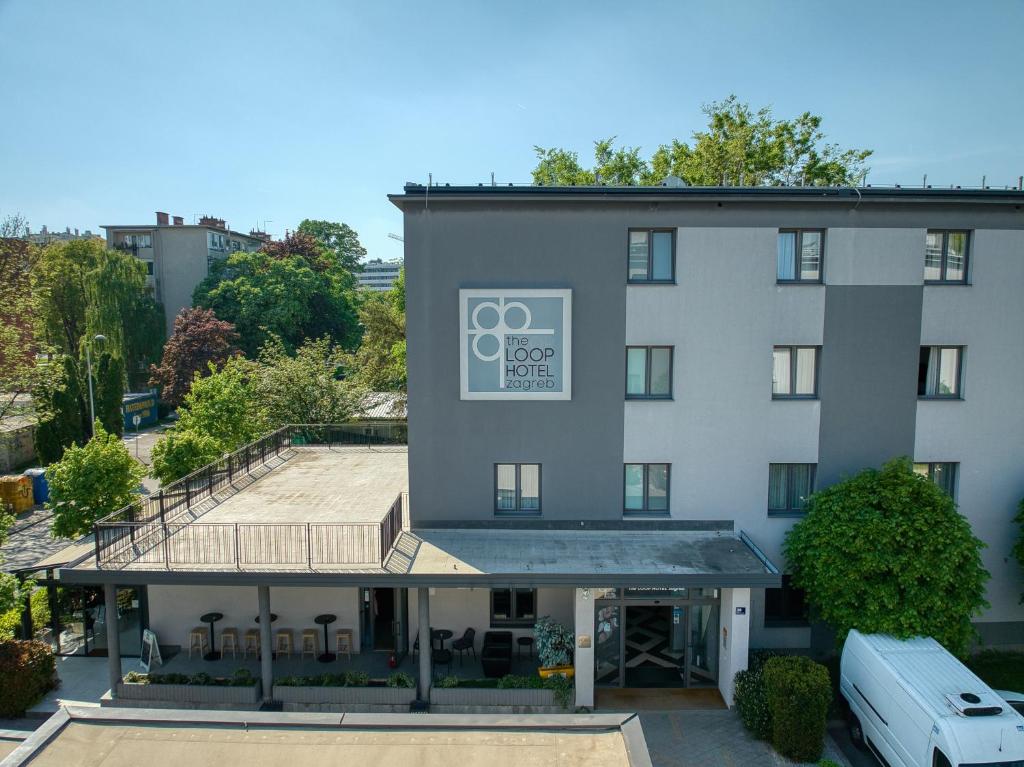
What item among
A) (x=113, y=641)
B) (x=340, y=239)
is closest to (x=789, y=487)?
(x=113, y=641)

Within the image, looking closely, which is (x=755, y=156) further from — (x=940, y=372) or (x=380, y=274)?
(x=380, y=274)

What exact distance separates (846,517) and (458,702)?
29.0 feet

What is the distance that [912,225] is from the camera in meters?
14.5

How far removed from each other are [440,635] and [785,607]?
8.21 metres

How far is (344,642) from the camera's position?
49.5 ft

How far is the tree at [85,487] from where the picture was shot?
60.7 ft

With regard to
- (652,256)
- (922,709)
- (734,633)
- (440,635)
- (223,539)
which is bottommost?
(440,635)

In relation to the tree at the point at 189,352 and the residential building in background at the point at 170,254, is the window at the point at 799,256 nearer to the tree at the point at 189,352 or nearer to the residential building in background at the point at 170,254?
the tree at the point at 189,352

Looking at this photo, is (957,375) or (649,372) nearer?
(649,372)

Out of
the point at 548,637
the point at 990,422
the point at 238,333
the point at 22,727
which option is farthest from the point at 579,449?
the point at 238,333

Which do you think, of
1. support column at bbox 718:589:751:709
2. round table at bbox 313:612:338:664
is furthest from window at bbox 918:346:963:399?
round table at bbox 313:612:338:664

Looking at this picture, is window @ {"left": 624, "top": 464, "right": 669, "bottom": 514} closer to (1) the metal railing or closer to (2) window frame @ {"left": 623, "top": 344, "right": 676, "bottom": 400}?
(2) window frame @ {"left": 623, "top": 344, "right": 676, "bottom": 400}

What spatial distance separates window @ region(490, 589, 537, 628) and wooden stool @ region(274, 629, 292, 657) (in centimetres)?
481

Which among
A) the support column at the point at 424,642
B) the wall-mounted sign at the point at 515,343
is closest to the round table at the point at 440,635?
the support column at the point at 424,642
